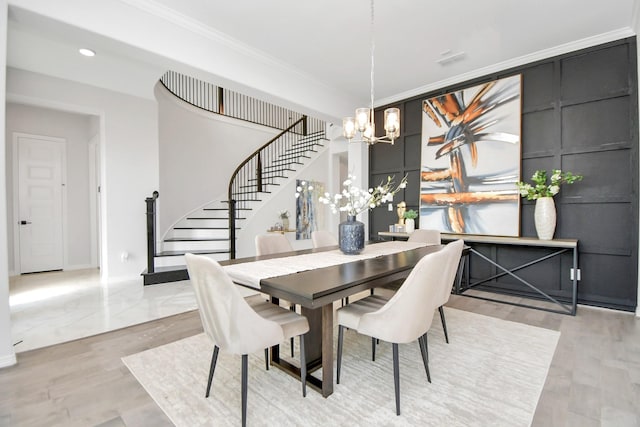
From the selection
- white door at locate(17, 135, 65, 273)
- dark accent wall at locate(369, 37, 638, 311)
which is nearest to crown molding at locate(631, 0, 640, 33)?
dark accent wall at locate(369, 37, 638, 311)

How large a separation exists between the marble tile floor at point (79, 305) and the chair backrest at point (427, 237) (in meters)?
2.66

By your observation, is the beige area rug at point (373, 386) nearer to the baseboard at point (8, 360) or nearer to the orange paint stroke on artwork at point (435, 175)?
the baseboard at point (8, 360)

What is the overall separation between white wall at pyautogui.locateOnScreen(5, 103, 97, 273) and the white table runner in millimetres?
5075

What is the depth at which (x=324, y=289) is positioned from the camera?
1.48 metres

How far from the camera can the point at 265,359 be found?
7.03ft

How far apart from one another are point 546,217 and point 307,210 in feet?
15.6

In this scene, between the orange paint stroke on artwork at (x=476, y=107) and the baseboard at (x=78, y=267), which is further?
the baseboard at (x=78, y=267)

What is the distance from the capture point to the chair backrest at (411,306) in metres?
1.59

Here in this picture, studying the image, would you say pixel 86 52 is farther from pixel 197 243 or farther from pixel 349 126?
pixel 349 126

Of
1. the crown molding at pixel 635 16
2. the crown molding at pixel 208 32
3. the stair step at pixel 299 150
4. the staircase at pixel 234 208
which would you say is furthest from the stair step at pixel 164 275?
the crown molding at pixel 635 16

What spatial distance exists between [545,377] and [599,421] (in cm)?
42

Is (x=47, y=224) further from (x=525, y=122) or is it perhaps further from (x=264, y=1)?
(x=525, y=122)

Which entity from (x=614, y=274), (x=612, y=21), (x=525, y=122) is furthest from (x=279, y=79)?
(x=614, y=274)

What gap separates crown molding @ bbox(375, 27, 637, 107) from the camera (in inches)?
126
